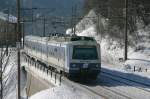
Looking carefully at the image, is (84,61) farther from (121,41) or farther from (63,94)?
(121,41)

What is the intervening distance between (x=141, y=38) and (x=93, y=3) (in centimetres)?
2089

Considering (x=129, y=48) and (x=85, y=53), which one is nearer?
(x=85, y=53)

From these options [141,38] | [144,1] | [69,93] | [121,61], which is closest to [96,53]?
[69,93]

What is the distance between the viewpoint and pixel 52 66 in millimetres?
39438

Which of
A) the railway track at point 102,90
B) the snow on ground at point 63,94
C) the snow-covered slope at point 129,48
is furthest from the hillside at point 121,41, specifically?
the snow on ground at point 63,94

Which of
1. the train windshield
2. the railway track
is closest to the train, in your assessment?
the train windshield

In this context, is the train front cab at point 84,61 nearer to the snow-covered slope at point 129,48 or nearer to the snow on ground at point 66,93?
the snow on ground at point 66,93

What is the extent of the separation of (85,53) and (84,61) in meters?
0.58

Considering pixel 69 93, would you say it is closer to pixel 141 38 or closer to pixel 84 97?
pixel 84 97

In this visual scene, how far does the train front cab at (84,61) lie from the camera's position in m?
33.3

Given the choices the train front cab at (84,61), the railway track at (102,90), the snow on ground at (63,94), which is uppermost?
the train front cab at (84,61)

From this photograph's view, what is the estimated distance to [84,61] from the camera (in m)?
33.3

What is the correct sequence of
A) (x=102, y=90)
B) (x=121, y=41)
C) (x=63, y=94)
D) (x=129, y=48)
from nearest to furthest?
1. (x=102, y=90)
2. (x=63, y=94)
3. (x=129, y=48)
4. (x=121, y=41)

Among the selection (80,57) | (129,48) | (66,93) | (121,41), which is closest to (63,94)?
(66,93)
